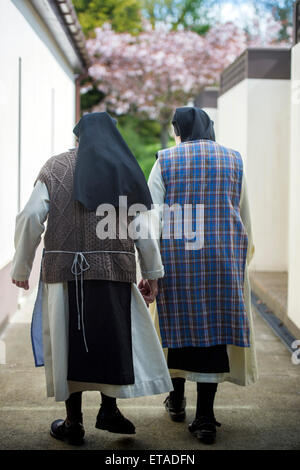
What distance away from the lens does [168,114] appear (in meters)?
22.2

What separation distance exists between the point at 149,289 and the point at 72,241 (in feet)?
1.90

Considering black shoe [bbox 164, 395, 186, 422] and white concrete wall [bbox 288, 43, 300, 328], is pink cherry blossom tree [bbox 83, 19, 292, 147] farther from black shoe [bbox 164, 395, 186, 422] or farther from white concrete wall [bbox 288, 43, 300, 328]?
black shoe [bbox 164, 395, 186, 422]

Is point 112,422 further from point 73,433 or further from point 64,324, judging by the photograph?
point 64,324

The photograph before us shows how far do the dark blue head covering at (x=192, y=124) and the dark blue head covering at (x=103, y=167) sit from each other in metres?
0.54

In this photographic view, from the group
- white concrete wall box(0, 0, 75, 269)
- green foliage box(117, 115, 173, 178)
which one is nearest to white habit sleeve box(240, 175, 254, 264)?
white concrete wall box(0, 0, 75, 269)

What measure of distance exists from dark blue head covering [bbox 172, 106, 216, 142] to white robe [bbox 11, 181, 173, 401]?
2.07 feet

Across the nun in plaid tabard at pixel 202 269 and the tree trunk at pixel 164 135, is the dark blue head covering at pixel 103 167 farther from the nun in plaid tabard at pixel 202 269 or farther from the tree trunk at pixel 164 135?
the tree trunk at pixel 164 135

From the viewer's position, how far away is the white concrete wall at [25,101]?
599cm

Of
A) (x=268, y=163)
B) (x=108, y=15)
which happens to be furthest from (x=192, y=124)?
(x=108, y=15)

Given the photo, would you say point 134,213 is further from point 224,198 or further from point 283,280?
point 283,280

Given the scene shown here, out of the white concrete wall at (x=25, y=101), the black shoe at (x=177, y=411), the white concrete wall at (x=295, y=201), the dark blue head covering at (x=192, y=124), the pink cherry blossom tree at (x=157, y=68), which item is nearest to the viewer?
the dark blue head covering at (x=192, y=124)

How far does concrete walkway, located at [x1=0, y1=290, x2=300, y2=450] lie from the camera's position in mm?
3387

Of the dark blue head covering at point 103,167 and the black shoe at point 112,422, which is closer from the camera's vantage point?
the dark blue head covering at point 103,167

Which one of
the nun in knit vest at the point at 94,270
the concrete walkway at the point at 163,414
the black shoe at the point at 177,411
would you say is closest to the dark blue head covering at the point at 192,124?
the nun in knit vest at the point at 94,270
